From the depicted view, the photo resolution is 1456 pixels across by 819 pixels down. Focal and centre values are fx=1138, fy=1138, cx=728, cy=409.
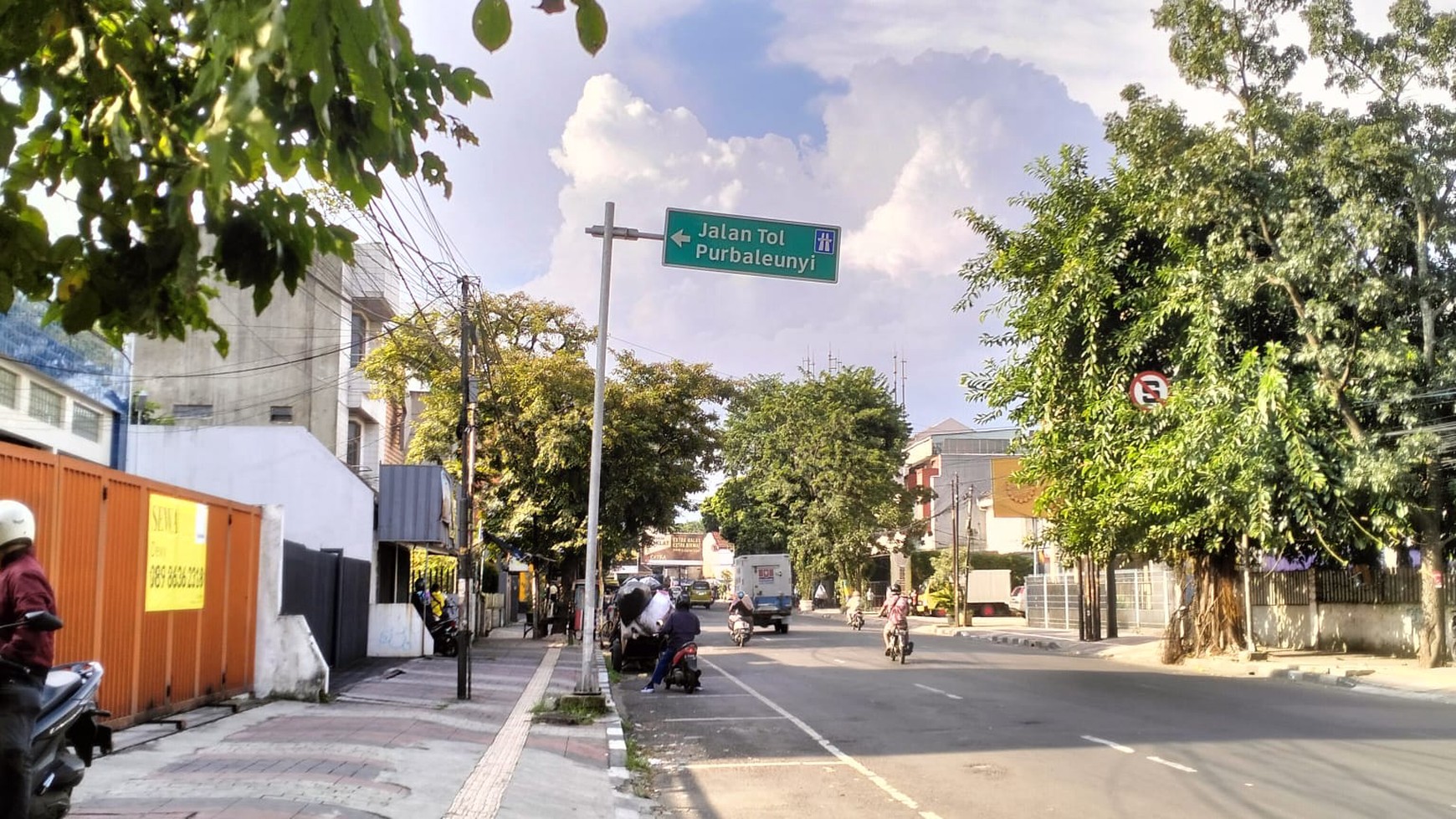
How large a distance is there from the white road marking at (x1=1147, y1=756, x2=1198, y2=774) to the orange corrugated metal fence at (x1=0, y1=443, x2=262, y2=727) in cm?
939

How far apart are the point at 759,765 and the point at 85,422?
52.0 ft

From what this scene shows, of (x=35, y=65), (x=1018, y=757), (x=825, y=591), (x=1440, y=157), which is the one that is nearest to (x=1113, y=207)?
(x=1440, y=157)

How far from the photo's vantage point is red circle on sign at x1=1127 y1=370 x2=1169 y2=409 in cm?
2186

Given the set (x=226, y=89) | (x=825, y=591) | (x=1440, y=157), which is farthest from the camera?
(x=825, y=591)

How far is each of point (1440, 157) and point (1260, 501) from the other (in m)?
6.51

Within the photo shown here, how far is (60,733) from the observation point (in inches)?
223

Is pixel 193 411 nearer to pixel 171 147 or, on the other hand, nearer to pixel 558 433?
pixel 558 433

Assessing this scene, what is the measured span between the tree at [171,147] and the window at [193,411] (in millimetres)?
30246

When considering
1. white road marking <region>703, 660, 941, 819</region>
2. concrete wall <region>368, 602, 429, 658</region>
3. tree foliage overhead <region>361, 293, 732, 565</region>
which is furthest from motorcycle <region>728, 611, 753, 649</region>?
white road marking <region>703, 660, 941, 819</region>

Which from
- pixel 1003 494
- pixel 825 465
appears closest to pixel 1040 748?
pixel 825 465

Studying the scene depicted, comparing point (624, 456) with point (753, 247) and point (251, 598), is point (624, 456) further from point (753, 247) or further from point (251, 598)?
point (753, 247)

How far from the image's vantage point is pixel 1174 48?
21.5m

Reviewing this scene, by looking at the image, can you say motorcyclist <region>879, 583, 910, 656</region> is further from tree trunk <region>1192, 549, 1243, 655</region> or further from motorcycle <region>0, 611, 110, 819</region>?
motorcycle <region>0, 611, 110, 819</region>

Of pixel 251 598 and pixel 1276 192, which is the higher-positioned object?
pixel 1276 192
